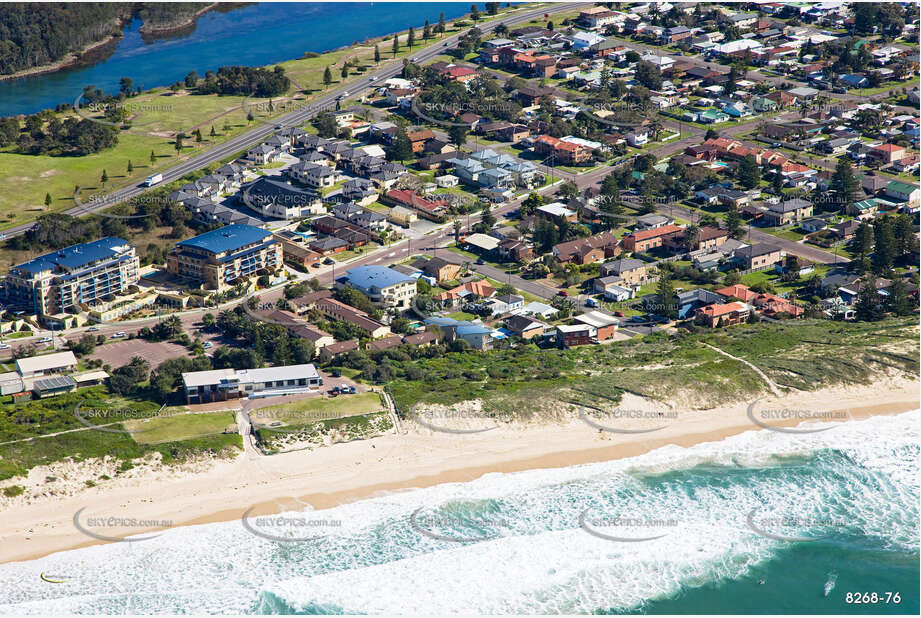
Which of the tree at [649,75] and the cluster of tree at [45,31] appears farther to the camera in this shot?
the cluster of tree at [45,31]

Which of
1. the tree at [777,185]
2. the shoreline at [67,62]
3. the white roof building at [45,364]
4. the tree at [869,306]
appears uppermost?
the shoreline at [67,62]

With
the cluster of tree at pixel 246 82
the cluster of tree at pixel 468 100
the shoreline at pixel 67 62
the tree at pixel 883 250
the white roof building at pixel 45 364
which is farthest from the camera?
the shoreline at pixel 67 62

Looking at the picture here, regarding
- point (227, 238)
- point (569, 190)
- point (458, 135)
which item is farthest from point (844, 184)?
point (227, 238)

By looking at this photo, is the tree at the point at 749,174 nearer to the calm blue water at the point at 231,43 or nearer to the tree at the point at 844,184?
the tree at the point at 844,184

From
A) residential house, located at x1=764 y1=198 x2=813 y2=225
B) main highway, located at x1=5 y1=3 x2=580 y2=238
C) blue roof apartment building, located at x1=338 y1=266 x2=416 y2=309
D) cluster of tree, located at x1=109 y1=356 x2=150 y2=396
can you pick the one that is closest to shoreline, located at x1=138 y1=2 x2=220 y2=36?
main highway, located at x1=5 y1=3 x2=580 y2=238

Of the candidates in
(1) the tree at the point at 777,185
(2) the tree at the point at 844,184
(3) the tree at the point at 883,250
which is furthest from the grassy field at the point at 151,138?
(3) the tree at the point at 883,250

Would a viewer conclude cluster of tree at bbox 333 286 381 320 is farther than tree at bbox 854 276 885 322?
No

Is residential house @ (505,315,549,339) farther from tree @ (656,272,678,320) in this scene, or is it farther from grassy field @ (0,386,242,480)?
grassy field @ (0,386,242,480)
